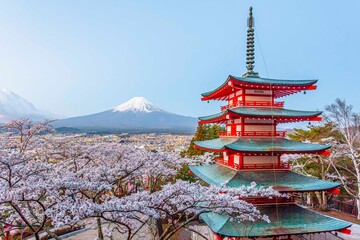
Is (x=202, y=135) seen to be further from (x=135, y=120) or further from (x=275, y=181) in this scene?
(x=135, y=120)

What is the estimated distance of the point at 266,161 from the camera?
30.2ft

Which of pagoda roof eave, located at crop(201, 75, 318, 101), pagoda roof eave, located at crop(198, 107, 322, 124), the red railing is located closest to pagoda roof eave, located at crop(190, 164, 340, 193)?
the red railing

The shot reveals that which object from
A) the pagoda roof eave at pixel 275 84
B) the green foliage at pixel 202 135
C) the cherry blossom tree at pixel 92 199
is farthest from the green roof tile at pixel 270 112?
the green foliage at pixel 202 135

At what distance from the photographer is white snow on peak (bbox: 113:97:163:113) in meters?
76.9

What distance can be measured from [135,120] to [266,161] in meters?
62.8

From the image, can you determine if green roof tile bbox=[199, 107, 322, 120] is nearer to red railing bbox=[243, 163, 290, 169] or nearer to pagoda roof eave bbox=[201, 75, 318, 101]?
pagoda roof eave bbox=[201, 75, 318, 101]

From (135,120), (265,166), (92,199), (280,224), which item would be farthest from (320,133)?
(135,120)

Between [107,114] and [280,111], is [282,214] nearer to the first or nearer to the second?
[280,111]

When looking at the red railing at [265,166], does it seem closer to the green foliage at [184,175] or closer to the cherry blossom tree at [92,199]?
the cherry blossom tree at [92,199]

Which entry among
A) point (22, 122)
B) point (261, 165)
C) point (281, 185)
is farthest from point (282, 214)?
point (22, 122)

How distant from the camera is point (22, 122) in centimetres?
1146

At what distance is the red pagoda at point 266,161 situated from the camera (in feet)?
25.1

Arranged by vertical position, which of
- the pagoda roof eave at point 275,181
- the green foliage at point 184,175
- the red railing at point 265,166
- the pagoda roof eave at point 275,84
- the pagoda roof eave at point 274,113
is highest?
the pagoda roof eave at point 275,84

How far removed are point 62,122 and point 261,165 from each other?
6628 centimetres
